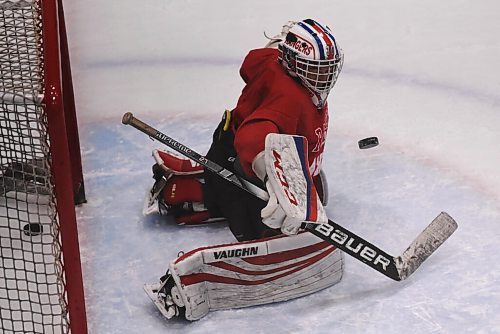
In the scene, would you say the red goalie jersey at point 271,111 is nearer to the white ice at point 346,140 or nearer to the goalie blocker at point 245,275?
the goalie blocker at point 245,275

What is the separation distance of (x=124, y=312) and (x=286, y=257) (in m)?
0.42

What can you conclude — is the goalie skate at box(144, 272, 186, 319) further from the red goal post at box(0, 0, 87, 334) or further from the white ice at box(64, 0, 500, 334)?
the red goal post at box(0, 0, 87, 334)

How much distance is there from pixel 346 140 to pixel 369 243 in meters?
0.83

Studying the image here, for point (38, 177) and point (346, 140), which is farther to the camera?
point (346, 140)

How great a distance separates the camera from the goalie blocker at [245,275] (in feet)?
7.30

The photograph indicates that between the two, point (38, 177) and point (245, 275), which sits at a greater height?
point (38, 177)

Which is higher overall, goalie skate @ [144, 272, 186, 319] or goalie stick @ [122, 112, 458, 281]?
goalie stick @ [122, 112, 458, 281]

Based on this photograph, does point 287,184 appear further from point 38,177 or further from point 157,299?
point 38,177

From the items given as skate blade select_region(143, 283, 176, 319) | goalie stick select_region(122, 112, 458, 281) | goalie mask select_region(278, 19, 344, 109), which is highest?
goalie mask select_region(278, 19, 344, 109)

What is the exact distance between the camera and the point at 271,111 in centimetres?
221

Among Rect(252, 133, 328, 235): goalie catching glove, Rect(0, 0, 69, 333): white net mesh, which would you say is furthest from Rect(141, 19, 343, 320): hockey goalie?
Rect(0, 0, 69, 333): white net mesh

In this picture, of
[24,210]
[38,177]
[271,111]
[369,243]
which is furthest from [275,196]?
[24,210]

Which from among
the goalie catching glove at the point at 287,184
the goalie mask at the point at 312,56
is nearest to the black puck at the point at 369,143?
the goalie mask at the point at 312,56

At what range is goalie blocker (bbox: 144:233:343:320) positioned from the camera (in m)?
2.22
